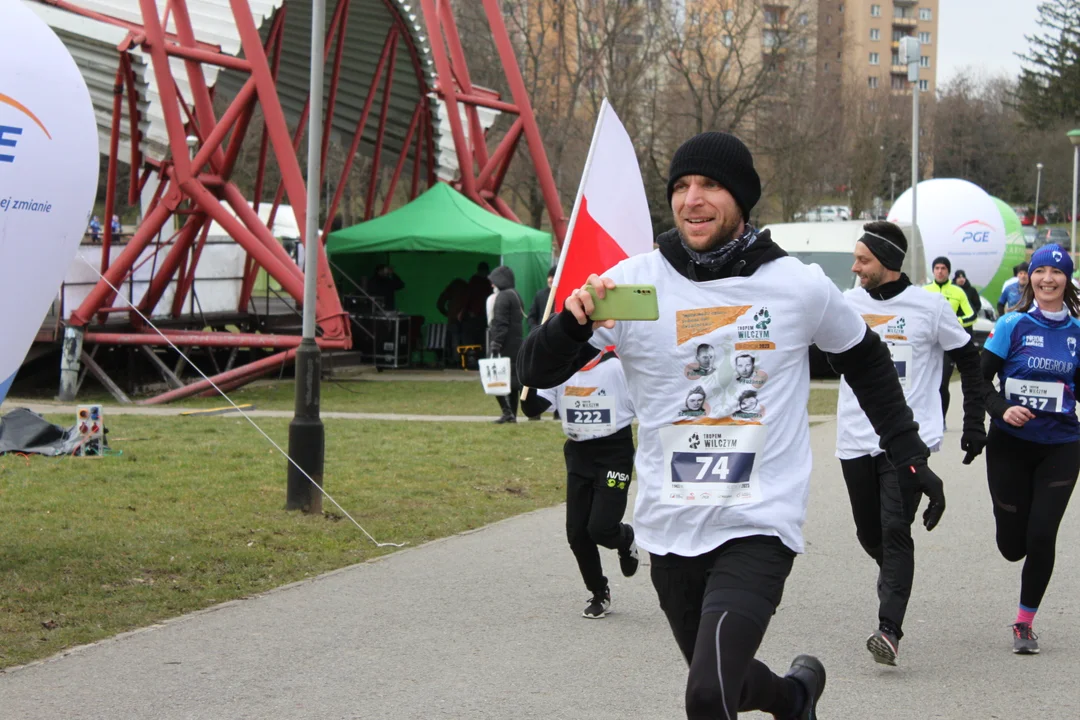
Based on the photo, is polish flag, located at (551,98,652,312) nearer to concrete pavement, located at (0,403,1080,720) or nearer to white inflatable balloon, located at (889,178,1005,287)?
concrete pavement, located at (0,403,1080,720)

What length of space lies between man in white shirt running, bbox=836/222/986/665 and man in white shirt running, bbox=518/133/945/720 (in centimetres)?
240

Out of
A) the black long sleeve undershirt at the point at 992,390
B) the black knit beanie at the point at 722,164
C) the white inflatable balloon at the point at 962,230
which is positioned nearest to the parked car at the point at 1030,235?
the white inflatable balloon at the point at 962,230

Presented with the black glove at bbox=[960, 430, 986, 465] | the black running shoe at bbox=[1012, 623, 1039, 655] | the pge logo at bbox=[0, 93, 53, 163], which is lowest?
the black running shoe at bbox=[1012, 623, 1039, 655]

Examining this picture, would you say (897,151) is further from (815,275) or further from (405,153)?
(815,275)

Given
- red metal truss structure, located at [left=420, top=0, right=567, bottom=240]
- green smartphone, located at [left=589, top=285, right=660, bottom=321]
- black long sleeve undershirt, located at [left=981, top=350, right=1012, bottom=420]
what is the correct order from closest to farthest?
green smartphone, located at [left=589, top=285, right=660, bottom=321] → black long sleeve undershirt, located at [left=981, top=350, right=1012, bottom=420] → red metal truss structure, located at [left=420, top=0, right=567, bottom=240]

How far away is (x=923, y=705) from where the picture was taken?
571 centimetres

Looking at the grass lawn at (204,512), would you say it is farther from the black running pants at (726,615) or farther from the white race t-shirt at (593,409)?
the black running pants at (726,615)

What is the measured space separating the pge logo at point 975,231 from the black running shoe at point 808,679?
35832 millimetres

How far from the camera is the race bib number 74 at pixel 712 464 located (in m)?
4.12

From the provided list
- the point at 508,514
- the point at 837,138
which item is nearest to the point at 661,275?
the point at 508,514

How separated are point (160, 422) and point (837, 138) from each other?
42270mm

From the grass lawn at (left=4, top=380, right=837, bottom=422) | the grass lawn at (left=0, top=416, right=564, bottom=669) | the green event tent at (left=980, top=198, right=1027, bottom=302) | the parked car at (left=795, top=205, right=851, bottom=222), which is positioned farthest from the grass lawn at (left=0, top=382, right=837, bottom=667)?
the parked car at (left=795, top=205, right=851, bottom=222)

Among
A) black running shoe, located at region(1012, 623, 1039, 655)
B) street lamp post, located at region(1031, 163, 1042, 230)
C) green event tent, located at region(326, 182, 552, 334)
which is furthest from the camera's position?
street lamp post, located at region(1031, 163, 1042, 230)

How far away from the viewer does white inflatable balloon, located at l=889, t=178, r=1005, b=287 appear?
3859 cm
